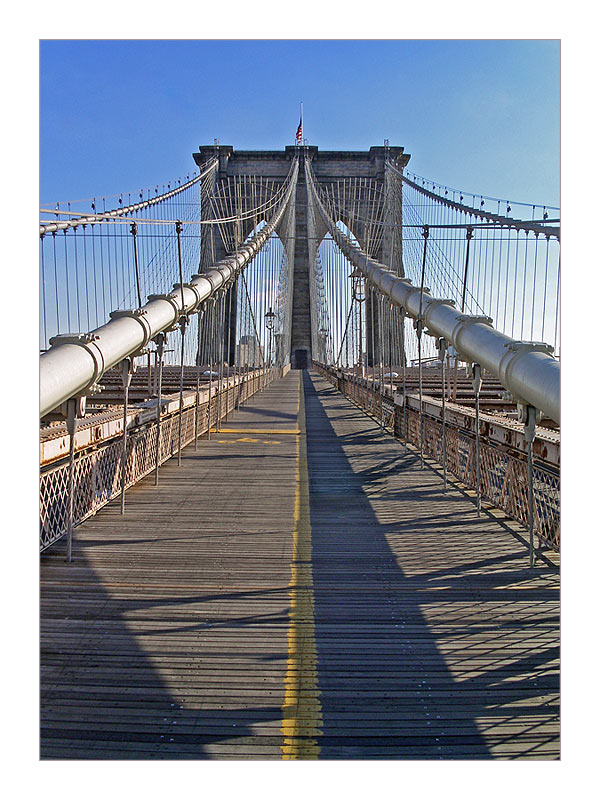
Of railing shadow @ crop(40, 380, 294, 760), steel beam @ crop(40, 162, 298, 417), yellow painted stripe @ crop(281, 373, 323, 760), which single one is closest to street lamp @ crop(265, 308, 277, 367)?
steel beam @ crop(40, 162, 298, 417)

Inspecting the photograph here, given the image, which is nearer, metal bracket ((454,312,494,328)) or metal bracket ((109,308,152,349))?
metal bracket ((109,308,152,349))

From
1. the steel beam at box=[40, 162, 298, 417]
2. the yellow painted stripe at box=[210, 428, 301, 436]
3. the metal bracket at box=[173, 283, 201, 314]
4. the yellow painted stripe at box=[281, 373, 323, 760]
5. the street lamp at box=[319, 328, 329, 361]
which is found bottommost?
the yellow painted stripe at box=[281, 373, 323, 760]

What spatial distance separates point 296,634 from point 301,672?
16.5 inches

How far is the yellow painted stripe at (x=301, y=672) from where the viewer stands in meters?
2.64

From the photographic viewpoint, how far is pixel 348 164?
44281 millimetres

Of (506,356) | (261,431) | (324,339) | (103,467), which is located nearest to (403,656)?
(506,356)

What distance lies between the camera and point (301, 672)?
10.4ft

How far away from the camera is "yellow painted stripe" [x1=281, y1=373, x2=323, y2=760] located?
104 inches

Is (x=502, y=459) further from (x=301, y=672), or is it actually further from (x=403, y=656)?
(x=301, y=672)

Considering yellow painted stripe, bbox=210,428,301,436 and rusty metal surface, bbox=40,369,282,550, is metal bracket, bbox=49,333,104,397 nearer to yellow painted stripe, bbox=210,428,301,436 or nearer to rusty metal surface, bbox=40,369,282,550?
rusty metal surface, bbox=40,369,282,550

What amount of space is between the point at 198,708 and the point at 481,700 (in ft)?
3.89

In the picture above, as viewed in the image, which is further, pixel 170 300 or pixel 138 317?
pixel 170 300
